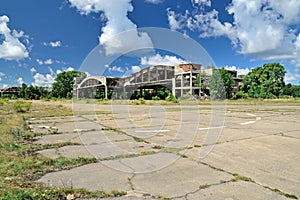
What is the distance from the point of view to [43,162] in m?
4.33

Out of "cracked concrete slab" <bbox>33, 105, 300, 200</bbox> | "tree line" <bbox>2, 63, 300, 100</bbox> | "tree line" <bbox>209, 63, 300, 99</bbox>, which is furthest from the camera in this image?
"tree line" <bbox>209, 63, 300, 99</bbox>

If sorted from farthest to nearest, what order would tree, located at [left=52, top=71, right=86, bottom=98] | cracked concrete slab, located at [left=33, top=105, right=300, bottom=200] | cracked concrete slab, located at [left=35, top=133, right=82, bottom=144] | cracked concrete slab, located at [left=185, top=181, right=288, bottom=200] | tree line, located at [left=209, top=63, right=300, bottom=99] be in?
tree, located at [left=52, top=71, right=86, bottom=98] < tree line, located at [left=209, top=63, right=300, bottom=99] < cracked concrete slab, located at [left=35, top=133, right=82, bottom=144] < cracked concrete slab, located at [left=33, top=105, right=300, bottom=200] < cracked concrete slab, located at [left=185, top=181, right=288, bottom=200]

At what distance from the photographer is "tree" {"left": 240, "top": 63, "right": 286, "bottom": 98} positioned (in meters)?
58.0

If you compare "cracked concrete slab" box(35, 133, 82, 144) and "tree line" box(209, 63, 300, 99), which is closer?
"cracked concrete slab" box(35, 133, 82, 144)

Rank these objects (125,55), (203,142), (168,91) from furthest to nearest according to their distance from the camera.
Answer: (168,91) < (125,55) < (203,142)

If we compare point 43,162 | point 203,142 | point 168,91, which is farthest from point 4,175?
point 168,91

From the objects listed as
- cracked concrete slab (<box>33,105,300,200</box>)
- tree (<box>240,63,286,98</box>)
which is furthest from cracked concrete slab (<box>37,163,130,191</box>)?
tree (<box>240,63,286,98</box>)

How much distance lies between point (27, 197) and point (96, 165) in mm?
1536

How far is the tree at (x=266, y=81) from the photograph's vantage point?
58.0 metres

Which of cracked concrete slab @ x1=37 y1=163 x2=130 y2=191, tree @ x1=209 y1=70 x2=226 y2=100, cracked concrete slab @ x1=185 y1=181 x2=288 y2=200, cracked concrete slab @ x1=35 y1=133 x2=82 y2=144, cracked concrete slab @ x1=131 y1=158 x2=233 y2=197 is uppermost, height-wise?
tree @ x1=209 y1=70 x2=226 y2=100

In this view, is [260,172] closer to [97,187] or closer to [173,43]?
[97,187]

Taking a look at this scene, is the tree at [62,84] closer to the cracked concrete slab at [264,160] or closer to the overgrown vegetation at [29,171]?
the overgrown vegetation at [29,171]

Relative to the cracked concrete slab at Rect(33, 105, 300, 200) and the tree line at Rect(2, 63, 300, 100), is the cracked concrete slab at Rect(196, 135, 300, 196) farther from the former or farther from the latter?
the tree line at Rect(2, 63, 300, 100)

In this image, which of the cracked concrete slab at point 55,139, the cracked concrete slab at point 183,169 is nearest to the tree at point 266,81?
the cracked concrete slab at point 183,169
